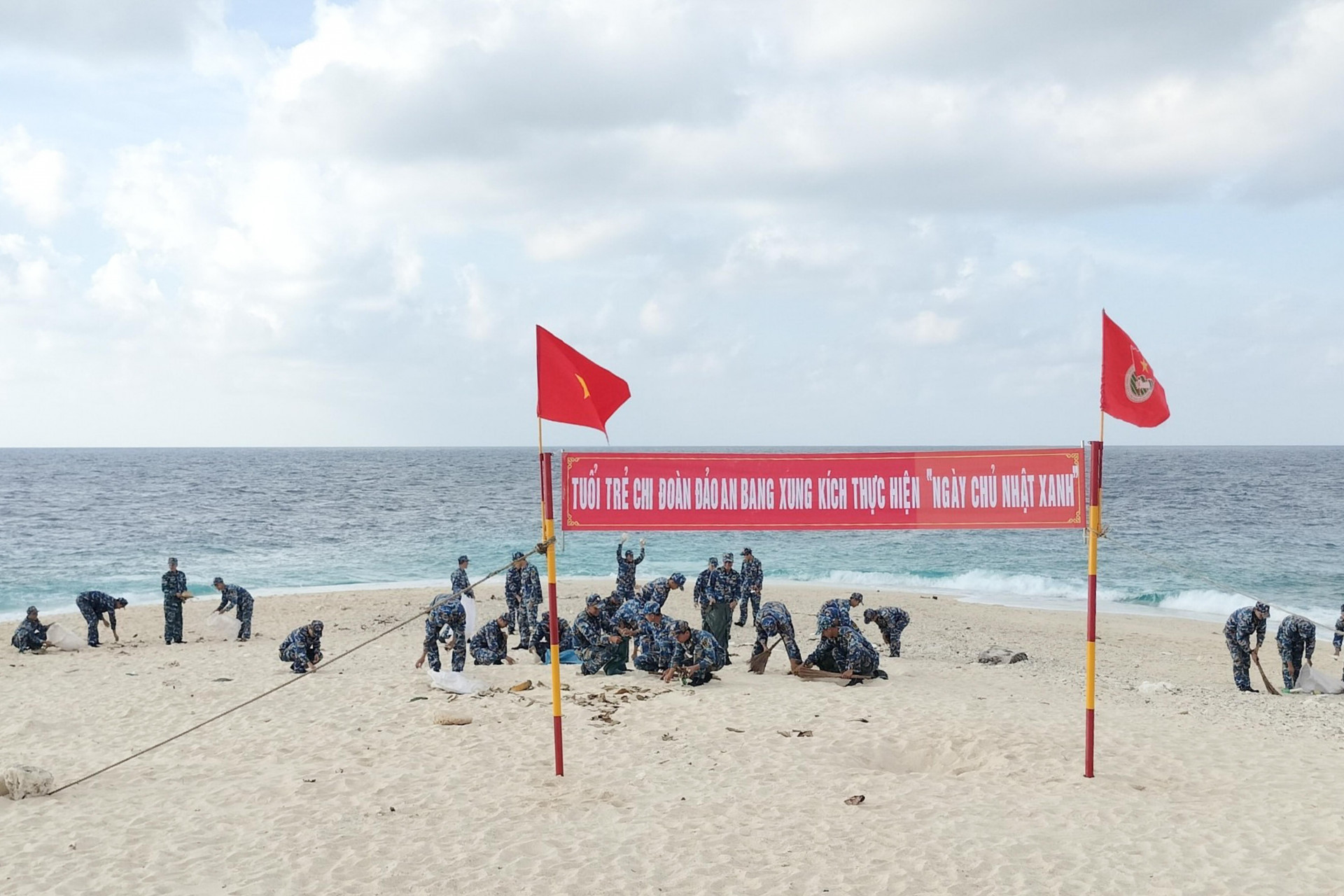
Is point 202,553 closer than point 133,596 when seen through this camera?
No

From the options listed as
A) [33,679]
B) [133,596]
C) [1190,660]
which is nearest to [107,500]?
[133,596]

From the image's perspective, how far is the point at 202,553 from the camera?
3603 cm

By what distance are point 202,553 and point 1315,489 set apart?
76.2 m

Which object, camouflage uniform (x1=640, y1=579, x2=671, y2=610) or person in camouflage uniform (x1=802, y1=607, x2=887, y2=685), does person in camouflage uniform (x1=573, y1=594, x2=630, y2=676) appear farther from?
person in camouflage uniform (x1=802, y1=607, x2=887, y2=685)

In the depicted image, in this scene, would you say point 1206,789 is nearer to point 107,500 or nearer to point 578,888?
point 578,888

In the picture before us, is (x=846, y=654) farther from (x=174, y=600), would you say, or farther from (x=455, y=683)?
(x=174, y=600)

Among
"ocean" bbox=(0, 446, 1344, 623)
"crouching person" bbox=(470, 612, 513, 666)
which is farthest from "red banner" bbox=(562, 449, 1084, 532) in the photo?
"crouching person" bbox=(470, 612, 513, 666)

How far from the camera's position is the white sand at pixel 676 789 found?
255 inches

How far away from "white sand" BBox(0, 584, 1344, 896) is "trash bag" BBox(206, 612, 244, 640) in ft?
15.5

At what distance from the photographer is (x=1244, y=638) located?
12977 millimetres

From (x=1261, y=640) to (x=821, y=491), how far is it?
9081mm

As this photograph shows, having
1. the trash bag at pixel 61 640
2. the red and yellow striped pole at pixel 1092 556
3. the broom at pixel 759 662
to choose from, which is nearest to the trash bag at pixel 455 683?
the broom at pixel 759 662

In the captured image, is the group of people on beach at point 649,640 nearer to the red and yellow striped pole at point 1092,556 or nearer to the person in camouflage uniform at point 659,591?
the person in camouflage uniform at point 659,591

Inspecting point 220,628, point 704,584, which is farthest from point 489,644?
point 220,628
